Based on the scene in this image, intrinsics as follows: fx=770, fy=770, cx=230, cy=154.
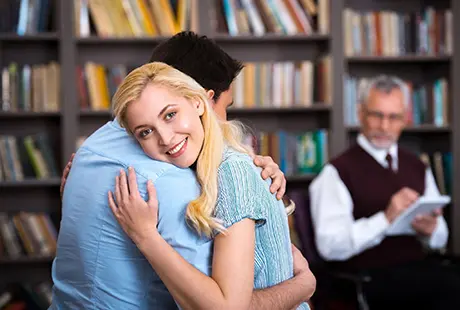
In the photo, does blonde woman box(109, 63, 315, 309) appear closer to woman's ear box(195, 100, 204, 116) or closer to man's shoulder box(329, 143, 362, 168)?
woman's ear box(195, 100, 204, 116)

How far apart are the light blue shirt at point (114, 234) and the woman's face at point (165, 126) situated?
0.03m

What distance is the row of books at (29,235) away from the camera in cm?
442

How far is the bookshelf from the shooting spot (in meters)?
4.40

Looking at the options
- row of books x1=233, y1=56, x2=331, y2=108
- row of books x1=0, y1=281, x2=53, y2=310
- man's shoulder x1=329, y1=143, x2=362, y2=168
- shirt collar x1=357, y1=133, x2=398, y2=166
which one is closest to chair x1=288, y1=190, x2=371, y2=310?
man's shoulder x1=329, y1=143, x2=362, y2=168

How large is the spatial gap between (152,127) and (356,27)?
325cm

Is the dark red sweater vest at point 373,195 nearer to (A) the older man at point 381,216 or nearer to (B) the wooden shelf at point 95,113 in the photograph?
(A) the older man at point 381,216

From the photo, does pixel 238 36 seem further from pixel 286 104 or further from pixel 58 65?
pixel 58 65

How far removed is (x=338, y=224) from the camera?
11.2 feet

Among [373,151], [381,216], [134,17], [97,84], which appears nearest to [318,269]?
[381,216]

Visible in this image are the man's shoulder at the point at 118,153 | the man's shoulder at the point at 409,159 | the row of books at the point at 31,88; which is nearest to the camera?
the man's shoulder at the point at 118,153

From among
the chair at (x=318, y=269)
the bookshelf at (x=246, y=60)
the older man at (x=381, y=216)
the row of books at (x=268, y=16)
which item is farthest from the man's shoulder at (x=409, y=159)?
the row of books at (x=268, y=16)

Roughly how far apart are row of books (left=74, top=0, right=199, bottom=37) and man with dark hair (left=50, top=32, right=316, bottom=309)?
2.83 m

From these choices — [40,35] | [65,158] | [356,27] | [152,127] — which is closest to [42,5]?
[40,35]

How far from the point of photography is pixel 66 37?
4383 mm
